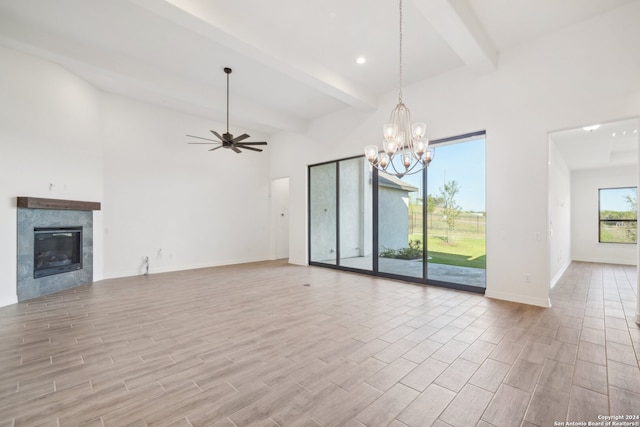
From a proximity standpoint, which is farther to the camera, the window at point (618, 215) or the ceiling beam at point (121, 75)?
the window at point (618, 215)

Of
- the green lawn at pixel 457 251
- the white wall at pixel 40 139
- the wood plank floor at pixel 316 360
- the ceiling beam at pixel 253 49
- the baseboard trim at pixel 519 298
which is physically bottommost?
the wood plank floor at pixel 316 360

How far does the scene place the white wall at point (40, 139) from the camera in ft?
14.1

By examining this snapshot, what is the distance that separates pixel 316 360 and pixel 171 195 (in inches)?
242

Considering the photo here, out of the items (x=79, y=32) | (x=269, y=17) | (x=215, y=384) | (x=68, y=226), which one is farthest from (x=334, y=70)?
(x=68, y=226)

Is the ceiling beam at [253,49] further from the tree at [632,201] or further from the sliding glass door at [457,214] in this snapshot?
the tree at [632,201]

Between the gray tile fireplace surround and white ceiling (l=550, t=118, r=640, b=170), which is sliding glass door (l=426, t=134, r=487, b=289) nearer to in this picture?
white ceiling (l=550, t=118, r=640, b=170)

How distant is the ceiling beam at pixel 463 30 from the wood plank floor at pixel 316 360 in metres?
3.72

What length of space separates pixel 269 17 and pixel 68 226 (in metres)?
5.30

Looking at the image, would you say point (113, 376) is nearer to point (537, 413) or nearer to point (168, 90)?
point (537, 413)

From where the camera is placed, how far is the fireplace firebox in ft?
15.9

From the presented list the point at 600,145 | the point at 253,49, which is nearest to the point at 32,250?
the point at 253,49

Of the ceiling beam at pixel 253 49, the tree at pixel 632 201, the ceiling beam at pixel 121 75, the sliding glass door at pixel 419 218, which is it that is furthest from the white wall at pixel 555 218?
the ceiling beam at pixel 121 75

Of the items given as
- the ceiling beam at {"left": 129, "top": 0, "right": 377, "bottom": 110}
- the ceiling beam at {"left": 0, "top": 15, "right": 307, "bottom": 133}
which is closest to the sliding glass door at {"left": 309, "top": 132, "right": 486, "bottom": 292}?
the ceiling beam at {"left": 129, "top": 0, "right": 377, "bottom": 110}

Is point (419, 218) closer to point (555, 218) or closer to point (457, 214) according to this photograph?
point (457, 214)
